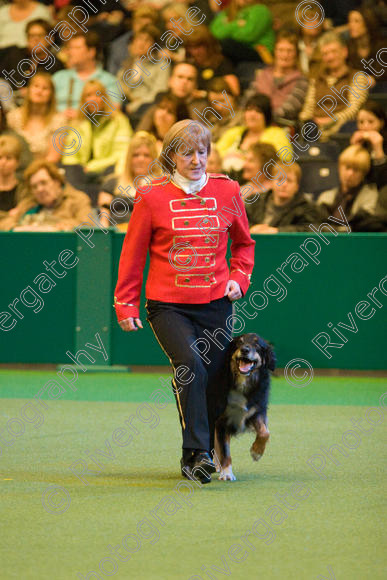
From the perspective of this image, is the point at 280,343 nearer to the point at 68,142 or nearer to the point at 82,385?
the point at 82,385

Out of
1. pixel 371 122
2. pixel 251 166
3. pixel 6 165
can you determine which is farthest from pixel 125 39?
pixel 371 122

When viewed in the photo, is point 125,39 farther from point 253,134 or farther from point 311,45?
point 253,134

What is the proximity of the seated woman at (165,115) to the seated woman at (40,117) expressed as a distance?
1.23m

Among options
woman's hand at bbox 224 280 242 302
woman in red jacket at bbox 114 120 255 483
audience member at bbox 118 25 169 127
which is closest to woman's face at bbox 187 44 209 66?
audience member at bbox 118 25 169 127

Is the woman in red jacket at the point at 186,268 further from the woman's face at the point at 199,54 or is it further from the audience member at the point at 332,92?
the woman's face at the point at 199,54

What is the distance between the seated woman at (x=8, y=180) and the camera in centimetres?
1187

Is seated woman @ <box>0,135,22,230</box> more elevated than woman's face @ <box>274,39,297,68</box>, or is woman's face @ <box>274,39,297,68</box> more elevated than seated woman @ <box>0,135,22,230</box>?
woman's face @ <box>274,39,297,68</box>

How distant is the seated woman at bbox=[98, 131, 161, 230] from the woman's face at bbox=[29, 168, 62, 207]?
0.55 m

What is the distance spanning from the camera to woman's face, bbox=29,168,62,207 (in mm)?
11008

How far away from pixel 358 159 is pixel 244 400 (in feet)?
19.1

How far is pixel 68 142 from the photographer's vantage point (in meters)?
12.3

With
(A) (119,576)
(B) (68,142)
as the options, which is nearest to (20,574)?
(A) (119,576)

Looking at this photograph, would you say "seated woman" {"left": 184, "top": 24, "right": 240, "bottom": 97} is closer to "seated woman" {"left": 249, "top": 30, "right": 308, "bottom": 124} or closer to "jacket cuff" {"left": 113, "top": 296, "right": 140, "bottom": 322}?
"seated woman" {"left": 249, "top": 30, "right": 308, "bottom": 124}

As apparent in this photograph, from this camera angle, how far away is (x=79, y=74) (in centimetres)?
1267
